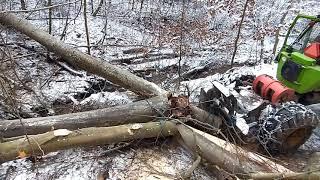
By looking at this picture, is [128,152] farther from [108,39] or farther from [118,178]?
[108,39]

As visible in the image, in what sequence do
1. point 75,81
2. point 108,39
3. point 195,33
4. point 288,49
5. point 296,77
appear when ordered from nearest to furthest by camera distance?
1. point 296,77
2. point 288,49
3. point 75,81
4. point 108,39
5. point 195,33

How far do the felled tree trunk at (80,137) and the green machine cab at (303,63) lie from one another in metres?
1.97

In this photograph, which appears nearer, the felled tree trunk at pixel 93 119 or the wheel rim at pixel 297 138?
the felled tree trunk at pixel 93 119

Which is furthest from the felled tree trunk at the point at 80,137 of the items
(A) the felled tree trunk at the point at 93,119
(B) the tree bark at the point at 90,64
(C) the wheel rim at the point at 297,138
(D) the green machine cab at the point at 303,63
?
(D) the green machine cab at the point at 303,63

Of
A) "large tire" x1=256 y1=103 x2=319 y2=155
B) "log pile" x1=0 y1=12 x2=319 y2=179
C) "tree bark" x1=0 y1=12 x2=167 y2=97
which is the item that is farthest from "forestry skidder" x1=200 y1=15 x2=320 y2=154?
"tree bark" x1=0 y1=12 x2=167 y2=97

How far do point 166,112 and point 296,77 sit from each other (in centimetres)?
199

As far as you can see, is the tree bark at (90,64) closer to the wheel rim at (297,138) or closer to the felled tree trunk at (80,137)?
the felled tree trunk at (80,137)

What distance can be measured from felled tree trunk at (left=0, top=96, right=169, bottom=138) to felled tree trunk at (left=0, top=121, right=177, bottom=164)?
25 centimetres

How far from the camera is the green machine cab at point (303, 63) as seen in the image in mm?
5324

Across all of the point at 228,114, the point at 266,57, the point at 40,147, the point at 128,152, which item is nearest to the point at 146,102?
the point at 128,152

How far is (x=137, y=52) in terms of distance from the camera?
9.72 meters

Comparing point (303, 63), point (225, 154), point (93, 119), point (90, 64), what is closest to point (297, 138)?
point (303, 63)

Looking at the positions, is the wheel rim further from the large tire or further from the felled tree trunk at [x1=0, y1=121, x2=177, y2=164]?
the felled tree trunk at [x1=0, y1=121, x2=177, y2=164]

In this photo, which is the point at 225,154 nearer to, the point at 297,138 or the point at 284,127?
the point at 284,127
